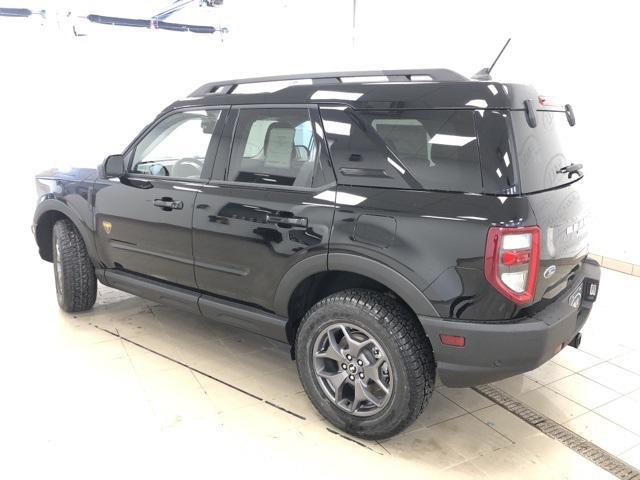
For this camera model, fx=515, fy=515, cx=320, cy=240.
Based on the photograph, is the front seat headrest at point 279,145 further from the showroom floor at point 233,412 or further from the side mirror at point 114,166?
the showroom floor at point 233,412

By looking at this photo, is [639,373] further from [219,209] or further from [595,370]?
[219,209]

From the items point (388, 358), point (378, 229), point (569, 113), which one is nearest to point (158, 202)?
point (378, 229)

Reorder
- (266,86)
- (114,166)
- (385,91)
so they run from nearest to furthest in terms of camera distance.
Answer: (385,91)
(266,86)
(114,166)

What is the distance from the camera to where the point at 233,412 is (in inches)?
101

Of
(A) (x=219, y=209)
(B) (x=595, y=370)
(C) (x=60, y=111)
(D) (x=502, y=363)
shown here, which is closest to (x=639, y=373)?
(B) (x=595, y=370)

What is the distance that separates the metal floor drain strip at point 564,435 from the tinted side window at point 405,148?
1310 mm

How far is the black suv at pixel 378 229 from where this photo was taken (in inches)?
76.7

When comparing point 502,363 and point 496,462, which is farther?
point 496,462

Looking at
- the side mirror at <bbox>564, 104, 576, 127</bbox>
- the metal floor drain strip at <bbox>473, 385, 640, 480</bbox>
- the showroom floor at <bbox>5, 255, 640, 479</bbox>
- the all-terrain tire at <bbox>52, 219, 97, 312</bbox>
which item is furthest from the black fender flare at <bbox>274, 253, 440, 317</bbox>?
the all-terrain tire at <bbox>52, 219, 97, 312</bbox>

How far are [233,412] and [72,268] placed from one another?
67.6 inches

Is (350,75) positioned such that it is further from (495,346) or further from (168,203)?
(495,346)

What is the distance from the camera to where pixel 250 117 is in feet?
8.80

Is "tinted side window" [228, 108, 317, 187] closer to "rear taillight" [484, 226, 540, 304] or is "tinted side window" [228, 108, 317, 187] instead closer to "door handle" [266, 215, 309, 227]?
"door handle" [266, 215, 309, 227]

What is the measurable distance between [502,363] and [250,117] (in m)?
1.69
